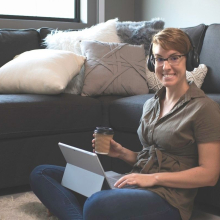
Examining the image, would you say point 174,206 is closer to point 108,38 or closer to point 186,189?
point 186,189

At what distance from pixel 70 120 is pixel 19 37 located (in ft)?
3.22

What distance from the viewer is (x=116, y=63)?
107 inches

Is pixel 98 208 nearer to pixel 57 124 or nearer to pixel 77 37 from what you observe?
pixel 57 124

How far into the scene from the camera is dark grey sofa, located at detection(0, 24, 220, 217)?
6.98ft

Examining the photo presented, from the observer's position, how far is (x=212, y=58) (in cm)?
264

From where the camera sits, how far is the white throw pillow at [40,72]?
7.86 ft

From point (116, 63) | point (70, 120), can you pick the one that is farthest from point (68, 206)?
point (116, 63)

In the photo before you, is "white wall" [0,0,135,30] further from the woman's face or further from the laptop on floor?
the woman's face

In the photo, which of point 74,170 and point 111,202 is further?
point 74,170

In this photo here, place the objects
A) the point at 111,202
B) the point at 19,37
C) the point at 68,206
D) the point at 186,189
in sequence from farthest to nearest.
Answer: the point at 19,37 < the point at 68,206 < the point at 186,189 < the point at 111,202

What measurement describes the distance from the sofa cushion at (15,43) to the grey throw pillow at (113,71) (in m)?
0.47

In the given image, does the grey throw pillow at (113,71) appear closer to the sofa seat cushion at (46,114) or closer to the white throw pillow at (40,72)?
the white throw pillow at (40,72)

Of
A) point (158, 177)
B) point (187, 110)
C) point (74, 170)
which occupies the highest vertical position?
point (187, 110)

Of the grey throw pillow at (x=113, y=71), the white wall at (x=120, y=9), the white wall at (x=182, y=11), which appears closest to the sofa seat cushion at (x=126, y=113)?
the grey throw pillow at (x=113, y=71)
